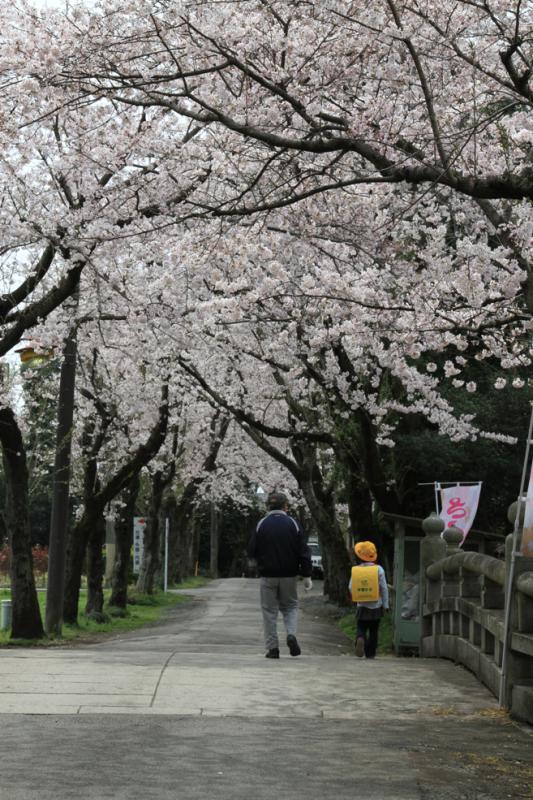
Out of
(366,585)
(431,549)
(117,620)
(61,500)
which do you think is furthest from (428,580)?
(117,620)

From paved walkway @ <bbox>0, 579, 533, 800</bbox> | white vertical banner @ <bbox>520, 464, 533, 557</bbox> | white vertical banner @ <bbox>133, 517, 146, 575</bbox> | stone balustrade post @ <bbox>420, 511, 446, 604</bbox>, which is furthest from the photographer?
white vertical banner @ <bbox>133, 517, 146, 575</bbox>

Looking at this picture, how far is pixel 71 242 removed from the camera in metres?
14.2

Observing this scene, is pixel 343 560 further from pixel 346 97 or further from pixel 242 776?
pixel 242 776

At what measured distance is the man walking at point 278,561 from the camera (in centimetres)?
1292

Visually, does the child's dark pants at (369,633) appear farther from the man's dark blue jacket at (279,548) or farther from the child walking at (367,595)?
the man's dark blue jacket at (279,548)

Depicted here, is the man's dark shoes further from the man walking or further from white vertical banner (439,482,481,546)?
white vertical banner (439,482,481,546)

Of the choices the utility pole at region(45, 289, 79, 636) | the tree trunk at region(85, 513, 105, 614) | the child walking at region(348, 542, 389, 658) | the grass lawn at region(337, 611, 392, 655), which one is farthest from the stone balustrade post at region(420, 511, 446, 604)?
the tree trunk at region(85, 513, 105, 614)

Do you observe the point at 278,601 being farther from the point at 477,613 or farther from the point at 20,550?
the point at 20,550

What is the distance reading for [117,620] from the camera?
28297 millimetres

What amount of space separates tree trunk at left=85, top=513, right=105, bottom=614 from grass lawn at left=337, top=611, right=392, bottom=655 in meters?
5.85

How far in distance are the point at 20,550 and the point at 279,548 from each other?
741cm

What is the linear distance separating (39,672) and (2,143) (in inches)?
213

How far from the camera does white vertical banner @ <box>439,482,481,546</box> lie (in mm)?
18062

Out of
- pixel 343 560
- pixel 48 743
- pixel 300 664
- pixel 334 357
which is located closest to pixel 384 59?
pixel 300 664
